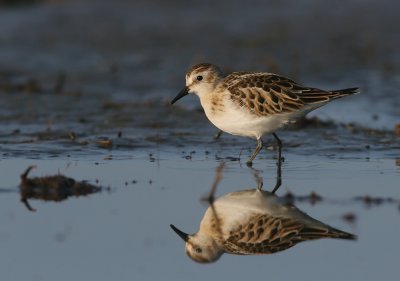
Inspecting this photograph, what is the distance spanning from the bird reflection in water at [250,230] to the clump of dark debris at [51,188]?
1.56 meters

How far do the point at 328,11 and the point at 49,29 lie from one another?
264 inches

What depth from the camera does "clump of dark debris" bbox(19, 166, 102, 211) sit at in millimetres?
10258

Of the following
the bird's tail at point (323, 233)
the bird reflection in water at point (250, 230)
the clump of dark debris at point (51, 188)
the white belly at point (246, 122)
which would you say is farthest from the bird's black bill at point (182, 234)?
the white belly at point (246, 122)

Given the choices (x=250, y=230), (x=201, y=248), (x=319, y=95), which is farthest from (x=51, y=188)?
(x=319, y=95)

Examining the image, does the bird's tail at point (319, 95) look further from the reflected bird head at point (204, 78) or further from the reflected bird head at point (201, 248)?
the reflected bird head at point (201, 248)

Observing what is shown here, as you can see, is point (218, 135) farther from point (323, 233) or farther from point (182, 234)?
point (323, 233)

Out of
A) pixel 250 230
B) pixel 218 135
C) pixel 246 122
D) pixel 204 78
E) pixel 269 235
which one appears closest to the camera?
pixel 269 235

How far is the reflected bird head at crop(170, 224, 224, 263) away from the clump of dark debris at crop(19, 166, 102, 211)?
5.91 feet

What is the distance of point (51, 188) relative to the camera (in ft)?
33.9

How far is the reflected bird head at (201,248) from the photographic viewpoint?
838 cm

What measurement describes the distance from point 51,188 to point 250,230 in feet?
8.57

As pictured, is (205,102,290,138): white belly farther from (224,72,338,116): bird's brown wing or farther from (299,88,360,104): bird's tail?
(299,88,360,104): bird's tail

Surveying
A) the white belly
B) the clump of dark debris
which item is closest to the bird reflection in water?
the clump of dark debris

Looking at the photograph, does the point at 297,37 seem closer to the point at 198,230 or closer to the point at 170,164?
the point at 170,164
